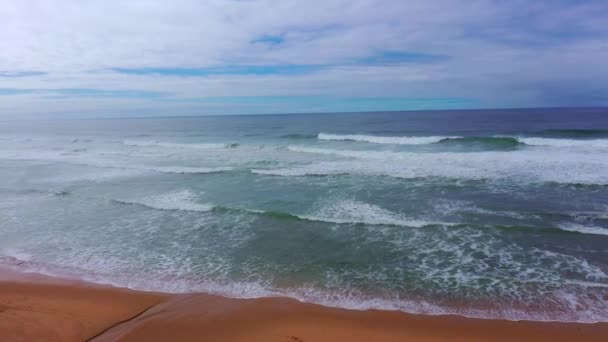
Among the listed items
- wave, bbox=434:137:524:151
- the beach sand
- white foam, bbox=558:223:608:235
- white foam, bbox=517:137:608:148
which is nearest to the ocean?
white foam, bbox=558:223:608:235

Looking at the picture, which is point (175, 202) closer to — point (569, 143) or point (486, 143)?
point (486, 143)

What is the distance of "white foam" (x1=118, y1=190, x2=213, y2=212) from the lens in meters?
12.5

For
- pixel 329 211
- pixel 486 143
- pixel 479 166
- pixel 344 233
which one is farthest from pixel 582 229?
pixel 486 143

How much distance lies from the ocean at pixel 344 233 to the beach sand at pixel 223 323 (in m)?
0.29

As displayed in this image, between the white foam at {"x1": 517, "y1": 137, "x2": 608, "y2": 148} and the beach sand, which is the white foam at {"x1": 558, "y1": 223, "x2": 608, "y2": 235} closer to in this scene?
the beach sand

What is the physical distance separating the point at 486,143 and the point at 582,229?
19367 mm

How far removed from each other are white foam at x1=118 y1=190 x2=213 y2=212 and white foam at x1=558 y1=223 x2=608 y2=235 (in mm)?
10081

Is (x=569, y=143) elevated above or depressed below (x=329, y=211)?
above

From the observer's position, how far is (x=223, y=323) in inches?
235

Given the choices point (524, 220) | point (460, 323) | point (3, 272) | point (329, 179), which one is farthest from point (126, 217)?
point (524, 220)

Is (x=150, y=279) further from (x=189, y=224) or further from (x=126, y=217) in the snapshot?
(x=126, y=217)

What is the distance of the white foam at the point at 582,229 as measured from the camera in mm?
9234

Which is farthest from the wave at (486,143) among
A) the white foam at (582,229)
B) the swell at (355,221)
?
the swell at (355,221)

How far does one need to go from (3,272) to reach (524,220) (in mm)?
12555
